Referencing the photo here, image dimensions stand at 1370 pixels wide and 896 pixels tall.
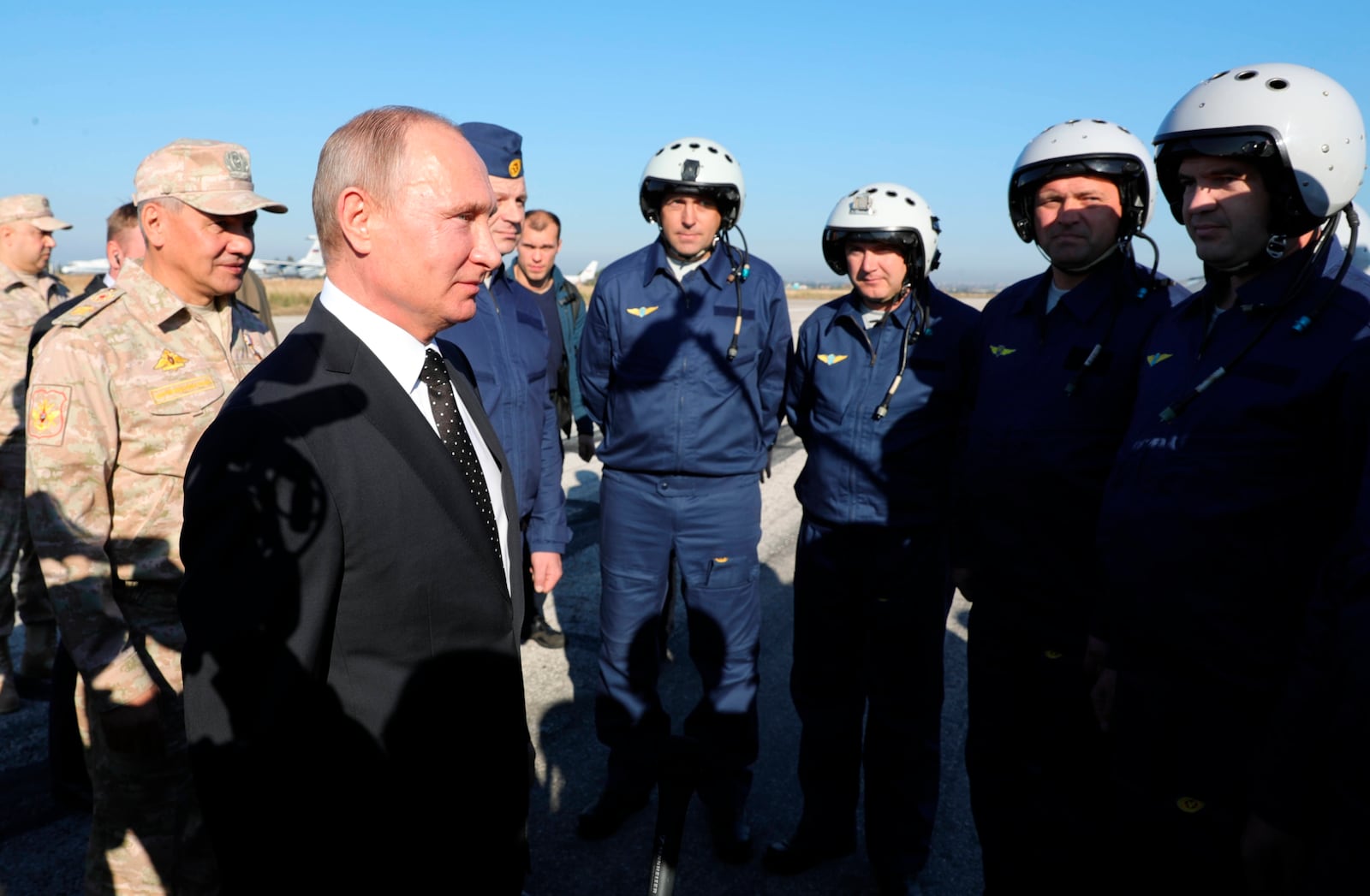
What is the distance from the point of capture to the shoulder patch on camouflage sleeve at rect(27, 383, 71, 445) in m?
2.46

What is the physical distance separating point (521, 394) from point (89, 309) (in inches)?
62.9

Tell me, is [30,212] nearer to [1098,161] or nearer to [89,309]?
[89,309]

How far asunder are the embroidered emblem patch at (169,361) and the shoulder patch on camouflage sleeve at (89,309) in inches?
8.5

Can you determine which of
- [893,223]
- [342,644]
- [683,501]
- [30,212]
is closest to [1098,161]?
[893,223]

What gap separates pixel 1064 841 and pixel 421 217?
124 inches

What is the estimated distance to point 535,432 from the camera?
391cm

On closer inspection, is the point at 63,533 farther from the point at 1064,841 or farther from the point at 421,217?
the point at 1064,841

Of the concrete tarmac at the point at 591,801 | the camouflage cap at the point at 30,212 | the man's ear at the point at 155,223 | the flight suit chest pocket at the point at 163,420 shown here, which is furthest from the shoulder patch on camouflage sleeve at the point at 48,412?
Answer: the camouflage cap at the point at 30,212

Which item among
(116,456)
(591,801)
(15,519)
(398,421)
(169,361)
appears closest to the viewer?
(398,421)

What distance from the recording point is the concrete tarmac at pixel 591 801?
3.36 meters

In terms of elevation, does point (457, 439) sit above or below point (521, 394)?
above

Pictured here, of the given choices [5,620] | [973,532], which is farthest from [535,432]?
[5,620]

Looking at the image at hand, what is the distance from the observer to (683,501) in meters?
3.80

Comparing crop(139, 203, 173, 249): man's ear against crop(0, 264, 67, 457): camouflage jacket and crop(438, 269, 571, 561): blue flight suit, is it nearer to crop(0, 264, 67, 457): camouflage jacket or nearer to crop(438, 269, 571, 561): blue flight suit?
crop(438, 269, 571, 561): blue flight suit
